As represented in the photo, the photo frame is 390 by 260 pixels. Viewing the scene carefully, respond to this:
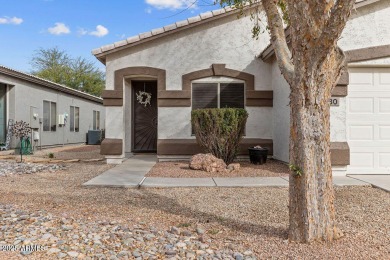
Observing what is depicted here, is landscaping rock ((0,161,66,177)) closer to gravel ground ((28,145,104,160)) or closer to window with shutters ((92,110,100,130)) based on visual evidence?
gravel ground ((28,145,104,160))

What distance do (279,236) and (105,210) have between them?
2.45 m

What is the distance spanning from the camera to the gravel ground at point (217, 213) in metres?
3.20

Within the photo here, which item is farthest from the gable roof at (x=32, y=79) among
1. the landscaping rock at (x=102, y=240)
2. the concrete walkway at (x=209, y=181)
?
the landscaping rock at (x=102, y=240)

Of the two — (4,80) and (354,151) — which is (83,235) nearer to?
(354,151)

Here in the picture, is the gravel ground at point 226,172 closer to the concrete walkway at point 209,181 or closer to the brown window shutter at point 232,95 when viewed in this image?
the concrete walkway at point 209,181

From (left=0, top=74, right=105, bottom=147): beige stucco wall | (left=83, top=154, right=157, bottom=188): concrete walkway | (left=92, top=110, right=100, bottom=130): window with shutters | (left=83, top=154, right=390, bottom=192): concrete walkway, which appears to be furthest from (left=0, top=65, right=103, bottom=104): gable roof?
(left=83, top=154, right=390, bottom=192): concrete walkway

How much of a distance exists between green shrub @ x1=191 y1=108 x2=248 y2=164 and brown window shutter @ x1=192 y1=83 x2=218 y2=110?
4.24 feet

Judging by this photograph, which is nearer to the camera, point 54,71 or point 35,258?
point 35,258

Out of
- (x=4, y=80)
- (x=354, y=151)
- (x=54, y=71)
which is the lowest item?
(x=354, y=151)

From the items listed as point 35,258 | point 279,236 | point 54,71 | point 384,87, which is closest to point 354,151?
point 384,87

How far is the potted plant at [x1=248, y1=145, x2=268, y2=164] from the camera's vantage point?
8883mm

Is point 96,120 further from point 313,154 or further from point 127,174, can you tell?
point 313,154

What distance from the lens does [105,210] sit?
14.8 feet

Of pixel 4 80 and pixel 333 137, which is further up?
pixel 4 80
